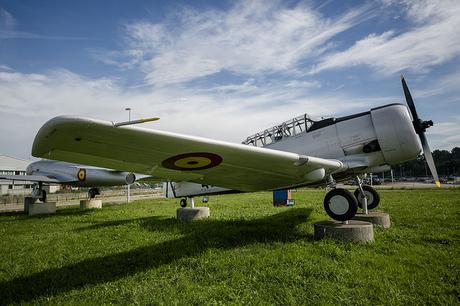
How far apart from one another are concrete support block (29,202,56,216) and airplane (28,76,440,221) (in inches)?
419

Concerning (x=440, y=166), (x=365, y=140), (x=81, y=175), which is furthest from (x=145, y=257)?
(x=440, y=166)

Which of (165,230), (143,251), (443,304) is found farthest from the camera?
(165,230)

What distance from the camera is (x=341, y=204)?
5488 millimetres

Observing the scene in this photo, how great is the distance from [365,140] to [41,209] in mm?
15757

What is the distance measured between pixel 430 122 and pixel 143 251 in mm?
7022

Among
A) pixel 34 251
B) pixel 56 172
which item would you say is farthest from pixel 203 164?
pixel 56 172

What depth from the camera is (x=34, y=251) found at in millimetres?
5754

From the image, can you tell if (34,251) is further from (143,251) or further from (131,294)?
(131,294)

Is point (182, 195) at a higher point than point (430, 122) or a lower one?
lower

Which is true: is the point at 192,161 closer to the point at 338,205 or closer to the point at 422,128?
the point at 338,205

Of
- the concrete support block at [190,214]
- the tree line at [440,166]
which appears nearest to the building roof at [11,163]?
the concrete support block at [190,214]

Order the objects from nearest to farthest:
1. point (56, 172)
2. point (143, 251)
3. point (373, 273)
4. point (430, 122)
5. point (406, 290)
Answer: point (406, 290)
point (373, 273)
point (143, 251)
point (430, 122)
point (56, 172)

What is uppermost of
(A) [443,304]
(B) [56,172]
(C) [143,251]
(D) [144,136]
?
(B) [56,172]

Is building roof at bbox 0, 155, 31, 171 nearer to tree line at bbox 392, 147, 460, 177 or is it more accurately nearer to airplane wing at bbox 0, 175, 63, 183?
airplane wing at bbox 0, 175, 63, 183
